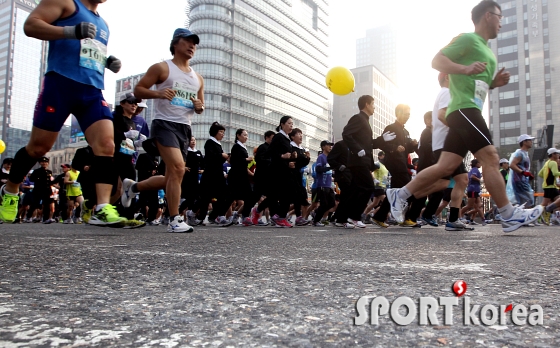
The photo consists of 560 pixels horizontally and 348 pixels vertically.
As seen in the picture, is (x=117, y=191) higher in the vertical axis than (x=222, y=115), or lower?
lower

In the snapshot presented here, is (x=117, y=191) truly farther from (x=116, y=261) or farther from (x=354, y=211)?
(x=116, y=261)

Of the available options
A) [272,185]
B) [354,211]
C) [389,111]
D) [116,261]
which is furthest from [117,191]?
[389,111]

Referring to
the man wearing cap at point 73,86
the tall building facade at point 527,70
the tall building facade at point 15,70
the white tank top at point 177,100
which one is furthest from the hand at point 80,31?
the tall building facade at point 15,70

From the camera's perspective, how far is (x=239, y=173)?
8.83 metres

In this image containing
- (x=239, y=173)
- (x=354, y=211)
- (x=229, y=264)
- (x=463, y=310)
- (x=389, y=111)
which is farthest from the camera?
(x=389, y=111)

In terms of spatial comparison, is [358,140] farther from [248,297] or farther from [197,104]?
[248,297]

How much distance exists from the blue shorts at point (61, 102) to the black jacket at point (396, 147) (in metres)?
5.06

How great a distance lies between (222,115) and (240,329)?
8984 cm

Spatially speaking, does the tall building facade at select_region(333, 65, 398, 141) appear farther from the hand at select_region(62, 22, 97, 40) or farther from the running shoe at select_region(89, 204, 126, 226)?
the hand at select_region(62, 22, 97, 40)

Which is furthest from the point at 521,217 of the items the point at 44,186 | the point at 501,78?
the point at 44,186

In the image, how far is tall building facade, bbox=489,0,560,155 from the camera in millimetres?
91438

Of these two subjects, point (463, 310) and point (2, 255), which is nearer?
point (463, 310)

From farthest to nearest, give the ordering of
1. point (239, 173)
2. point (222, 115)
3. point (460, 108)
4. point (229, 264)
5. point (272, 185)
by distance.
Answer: point (222, 115)
point (239, 173)
point (272, 185)
point (460, 108)
point (229, 264)

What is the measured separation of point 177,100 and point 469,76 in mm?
3060
